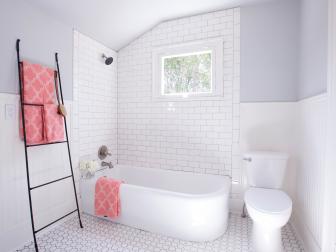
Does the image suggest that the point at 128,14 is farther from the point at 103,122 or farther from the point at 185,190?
the point at 185,190

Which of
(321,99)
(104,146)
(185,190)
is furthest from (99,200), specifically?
(321,99)

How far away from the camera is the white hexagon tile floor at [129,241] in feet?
6.12

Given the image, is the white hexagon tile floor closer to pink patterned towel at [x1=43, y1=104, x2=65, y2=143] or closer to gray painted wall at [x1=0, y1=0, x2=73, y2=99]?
pink patterned towel at [x1=43, y1=104, x2=65, y2=143]

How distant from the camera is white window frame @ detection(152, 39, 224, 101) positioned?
2.60m

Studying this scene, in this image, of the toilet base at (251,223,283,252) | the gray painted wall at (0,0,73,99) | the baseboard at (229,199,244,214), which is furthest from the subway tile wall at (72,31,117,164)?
the toilet base at (251,223,283,252)

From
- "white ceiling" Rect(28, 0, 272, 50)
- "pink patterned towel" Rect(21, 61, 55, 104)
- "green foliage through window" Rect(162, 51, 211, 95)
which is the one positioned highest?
"white ceiling" Rect(28, 0, 272, 50)

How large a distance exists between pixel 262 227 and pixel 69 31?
2914 mm

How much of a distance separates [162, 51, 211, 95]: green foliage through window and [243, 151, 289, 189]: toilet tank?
1061mm

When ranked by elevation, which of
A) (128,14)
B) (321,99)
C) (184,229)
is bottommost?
(184,229)

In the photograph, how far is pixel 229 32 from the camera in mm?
2561

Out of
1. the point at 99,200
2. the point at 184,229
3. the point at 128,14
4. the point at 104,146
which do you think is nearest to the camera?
the point at 184,229

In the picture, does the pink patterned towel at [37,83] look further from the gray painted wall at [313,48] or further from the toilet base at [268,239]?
the gray painted wall at [313,48]

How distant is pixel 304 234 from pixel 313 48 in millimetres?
1739

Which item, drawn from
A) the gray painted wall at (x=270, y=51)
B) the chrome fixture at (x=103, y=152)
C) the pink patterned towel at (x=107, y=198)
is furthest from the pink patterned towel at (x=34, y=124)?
the gray painted wall at (x=270, y=51)
